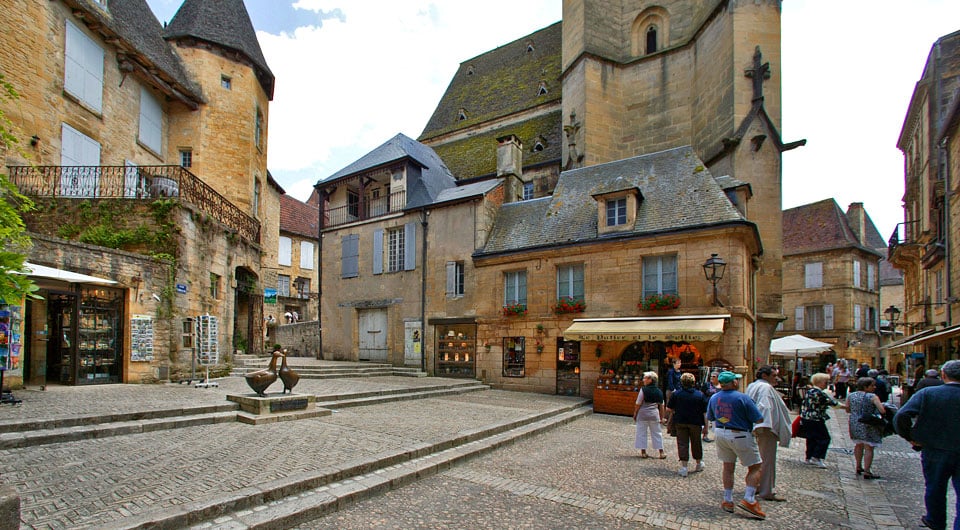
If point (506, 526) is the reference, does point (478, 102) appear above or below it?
above

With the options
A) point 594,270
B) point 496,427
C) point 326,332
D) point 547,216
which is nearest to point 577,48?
point 547,216

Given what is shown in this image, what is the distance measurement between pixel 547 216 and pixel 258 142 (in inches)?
560

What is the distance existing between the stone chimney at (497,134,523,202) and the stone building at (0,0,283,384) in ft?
30.0

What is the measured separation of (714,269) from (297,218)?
27147 millimetres

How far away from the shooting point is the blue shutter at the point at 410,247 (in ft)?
55.1

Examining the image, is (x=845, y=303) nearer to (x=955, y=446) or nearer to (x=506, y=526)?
(x=955, y=446)

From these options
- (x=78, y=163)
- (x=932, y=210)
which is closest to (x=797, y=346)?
(x=932, y=210)

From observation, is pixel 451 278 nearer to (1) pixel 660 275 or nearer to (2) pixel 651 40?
(1) pixel 660 275

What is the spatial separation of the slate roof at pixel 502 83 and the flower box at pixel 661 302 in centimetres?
1462

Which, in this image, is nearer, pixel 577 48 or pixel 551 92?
pixel 577 48

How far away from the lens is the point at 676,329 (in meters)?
10.8

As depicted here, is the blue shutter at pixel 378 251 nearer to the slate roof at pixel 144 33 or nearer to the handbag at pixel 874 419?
the slate roof at pixel 144 33

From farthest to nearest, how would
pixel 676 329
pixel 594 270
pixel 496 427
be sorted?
pixel 594 270 < pixel 676 329 < pixel 496 427

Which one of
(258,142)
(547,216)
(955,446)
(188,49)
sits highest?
(188,49)
